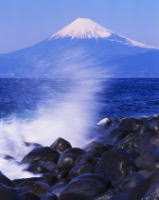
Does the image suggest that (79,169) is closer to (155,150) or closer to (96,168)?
(96,168)

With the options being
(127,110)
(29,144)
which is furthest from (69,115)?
(29,144)

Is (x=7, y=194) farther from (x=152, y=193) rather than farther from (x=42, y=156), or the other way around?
(x=42, y=156)

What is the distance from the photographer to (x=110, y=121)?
673 inches

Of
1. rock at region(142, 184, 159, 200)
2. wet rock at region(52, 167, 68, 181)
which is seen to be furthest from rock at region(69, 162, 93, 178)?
rock at region(142, 184, 159, 200)

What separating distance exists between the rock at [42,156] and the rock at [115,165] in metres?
2.09

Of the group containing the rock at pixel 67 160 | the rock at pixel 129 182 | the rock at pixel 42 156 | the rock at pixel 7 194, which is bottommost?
the rock at pixel 42 156

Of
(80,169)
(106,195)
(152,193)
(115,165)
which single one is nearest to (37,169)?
(80,169)

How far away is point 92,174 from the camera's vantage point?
6.96 m

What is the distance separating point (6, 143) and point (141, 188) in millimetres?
9932

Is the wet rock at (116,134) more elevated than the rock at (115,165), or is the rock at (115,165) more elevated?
the rock at (115,165)

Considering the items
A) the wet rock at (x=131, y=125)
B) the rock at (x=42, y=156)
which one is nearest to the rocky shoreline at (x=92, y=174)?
the rock at (x=42, y=156)

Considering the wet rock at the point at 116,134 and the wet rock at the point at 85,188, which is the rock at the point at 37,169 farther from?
the wet rock at the point at 116,134

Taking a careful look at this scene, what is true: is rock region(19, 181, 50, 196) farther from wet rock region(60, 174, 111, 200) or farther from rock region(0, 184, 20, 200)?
rock region(0, 184, 20, 200)

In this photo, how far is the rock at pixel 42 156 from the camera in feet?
32.5
